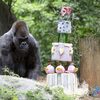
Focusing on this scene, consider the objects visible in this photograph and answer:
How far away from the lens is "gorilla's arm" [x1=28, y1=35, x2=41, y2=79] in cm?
767

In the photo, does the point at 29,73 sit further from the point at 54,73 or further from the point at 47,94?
the point at 47,94

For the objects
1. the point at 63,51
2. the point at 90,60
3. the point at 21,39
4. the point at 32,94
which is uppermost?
the point at 32,94

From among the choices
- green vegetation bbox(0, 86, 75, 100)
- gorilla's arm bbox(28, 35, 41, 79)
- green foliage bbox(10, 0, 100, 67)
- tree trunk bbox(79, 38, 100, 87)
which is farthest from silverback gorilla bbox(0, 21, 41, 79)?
green vegetation bbox(0, 86, 75, 100)

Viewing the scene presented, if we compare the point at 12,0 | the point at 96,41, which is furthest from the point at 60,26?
the point at 12,0

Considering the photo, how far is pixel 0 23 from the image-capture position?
11281 mm

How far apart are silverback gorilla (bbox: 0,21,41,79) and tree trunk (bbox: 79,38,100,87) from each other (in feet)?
5.90

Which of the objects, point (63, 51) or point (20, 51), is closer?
point (20, 51)

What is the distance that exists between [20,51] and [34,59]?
12.8 inches

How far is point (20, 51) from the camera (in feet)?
25.0

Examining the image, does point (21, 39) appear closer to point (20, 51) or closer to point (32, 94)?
point (20, 51)

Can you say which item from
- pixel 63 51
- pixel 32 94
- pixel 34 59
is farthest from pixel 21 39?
pixel 32 94

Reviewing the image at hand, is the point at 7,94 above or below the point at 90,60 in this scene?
above

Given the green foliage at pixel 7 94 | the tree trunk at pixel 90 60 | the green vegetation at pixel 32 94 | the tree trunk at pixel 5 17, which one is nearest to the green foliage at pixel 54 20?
the tree trunk at pixel 90 60

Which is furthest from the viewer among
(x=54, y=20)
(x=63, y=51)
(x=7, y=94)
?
(x=54, y=20)
